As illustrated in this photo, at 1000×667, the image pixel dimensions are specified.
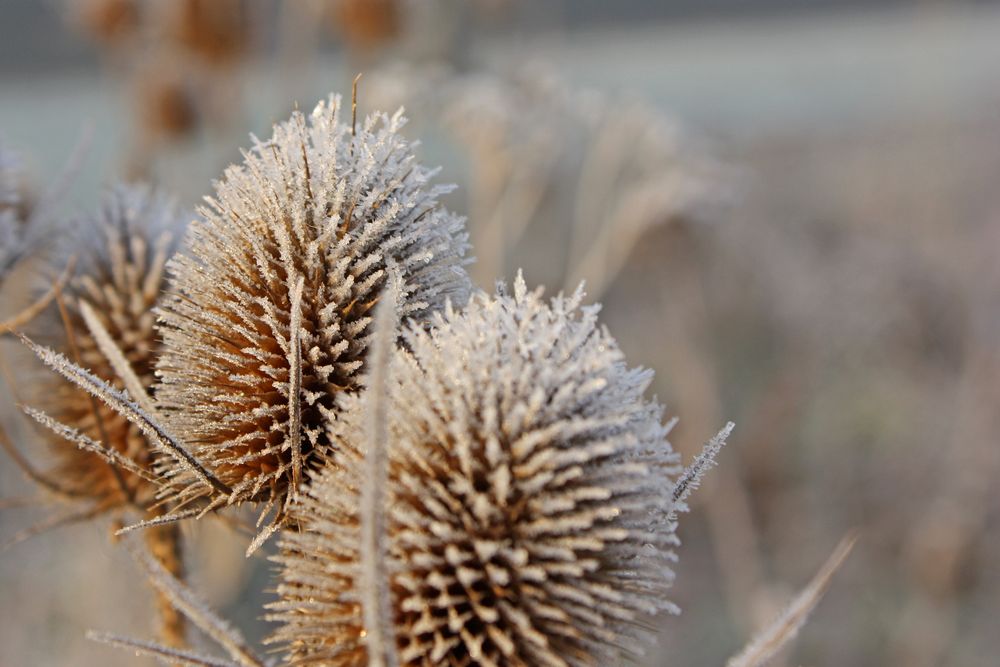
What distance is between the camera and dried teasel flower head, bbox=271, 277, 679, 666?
1014mm

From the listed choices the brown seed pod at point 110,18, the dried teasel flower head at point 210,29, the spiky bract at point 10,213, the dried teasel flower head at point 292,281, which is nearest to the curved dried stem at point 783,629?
the dried teasel flower head at point 292,281

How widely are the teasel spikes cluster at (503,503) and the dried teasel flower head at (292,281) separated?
99 mm

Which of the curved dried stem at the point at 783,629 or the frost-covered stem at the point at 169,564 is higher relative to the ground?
the curved dried stem at the point at 783,629

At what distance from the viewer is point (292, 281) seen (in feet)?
3.72

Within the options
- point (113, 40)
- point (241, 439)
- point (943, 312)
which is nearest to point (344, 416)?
point (241, 439)

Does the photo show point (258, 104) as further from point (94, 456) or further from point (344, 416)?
point (344, 416)

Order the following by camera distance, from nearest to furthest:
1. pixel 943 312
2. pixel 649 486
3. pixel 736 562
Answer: pixel 649 486
pixel 736 562
pixel 943 312

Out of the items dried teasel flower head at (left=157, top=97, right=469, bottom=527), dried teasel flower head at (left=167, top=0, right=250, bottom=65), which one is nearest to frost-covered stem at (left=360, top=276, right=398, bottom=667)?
dried teasel flower head at (left=157, top=97, right=469, bottom=527)

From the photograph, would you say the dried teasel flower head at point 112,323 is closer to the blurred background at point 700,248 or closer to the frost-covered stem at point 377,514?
the blurred background at point 700,248

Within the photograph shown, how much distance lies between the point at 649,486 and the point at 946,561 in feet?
13.8

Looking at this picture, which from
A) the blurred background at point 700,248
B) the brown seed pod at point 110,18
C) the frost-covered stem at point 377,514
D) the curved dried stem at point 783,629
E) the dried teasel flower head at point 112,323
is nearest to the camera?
the frost-covered stem at point 377,514

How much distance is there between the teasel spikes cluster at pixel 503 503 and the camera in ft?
3.33

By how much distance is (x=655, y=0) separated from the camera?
46.8 feet

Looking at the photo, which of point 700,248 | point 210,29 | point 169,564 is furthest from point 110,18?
point 169,564
